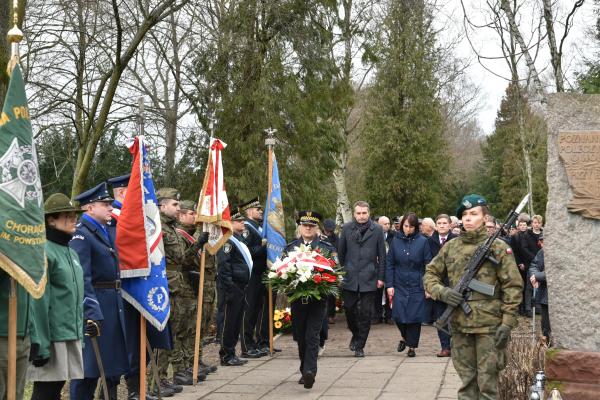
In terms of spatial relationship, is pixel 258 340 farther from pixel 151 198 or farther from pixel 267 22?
pixel 267 22

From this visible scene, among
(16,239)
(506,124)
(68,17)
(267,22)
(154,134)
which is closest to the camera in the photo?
(16,239)

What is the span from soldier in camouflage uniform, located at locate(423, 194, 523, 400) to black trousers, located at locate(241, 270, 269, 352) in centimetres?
517

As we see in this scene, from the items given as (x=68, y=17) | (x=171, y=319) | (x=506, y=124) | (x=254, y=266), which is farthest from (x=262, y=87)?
(x=506, y=124)

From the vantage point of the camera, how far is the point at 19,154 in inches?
194

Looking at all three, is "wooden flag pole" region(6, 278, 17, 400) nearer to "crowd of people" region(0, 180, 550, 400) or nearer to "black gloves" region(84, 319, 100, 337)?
"crowd of people" region(0, 180, 550, 400)

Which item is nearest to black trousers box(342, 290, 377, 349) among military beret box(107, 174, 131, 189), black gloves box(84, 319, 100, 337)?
military beret box(107, 174, 131, 189)

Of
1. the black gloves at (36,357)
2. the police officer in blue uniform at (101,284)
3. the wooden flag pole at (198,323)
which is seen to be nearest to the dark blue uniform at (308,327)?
the wooden flag pole at (198,323)

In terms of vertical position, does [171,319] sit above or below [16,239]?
below

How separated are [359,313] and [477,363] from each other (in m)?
4.66

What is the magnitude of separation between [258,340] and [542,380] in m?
5.99

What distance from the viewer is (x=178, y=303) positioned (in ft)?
28.7

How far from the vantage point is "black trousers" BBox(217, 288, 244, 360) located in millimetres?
10344

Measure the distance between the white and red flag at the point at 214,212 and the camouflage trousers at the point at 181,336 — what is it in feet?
2.72

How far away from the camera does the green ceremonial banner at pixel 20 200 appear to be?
4.65 metres
